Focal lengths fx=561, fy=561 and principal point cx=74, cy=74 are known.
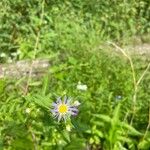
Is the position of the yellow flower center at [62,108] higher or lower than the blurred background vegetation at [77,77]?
lower

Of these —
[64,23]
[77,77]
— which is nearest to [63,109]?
→ [77,77]

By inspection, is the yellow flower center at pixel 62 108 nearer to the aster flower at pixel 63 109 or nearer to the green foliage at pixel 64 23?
the aster flower at pixel 63 109

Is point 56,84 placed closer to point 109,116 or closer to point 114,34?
point 109,116

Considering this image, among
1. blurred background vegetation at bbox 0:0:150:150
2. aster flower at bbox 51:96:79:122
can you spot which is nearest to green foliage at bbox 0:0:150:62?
blurred background vegetation at bbox 0:0:150:150

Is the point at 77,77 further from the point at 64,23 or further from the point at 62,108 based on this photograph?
the point at 62,108

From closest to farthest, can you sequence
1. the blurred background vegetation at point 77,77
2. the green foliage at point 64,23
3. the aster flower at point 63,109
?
1. the aster flower at point 63,109
2. the blurred background vegetation at point 77,77
3. the green foliage at point 64,23

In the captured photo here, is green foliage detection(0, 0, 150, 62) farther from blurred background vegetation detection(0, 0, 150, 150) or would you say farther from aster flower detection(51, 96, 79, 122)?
aster flower detection(51, 96, 79, 122)

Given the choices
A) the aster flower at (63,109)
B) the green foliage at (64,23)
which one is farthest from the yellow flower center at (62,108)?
the green foliage at (64,23)
